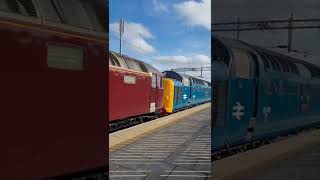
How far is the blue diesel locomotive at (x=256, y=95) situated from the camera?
3.64 meters

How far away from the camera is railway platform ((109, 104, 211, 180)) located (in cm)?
294

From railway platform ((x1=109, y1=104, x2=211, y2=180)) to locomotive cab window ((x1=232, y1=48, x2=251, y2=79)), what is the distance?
2.66 feet

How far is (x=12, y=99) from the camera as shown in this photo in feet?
8.13

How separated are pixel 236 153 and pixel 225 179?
0.35 meters

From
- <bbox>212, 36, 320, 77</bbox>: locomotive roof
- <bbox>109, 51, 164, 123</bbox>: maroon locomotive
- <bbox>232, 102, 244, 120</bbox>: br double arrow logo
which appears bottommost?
<bbox>232, 102, 244, 120</bbox>: br double arrow logo

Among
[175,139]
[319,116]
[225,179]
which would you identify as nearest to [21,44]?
[175,139]

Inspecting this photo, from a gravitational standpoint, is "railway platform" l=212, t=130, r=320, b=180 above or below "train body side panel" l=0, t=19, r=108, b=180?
below

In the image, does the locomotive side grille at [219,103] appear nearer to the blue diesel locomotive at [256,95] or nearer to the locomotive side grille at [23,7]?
the blue diesel locomotive at [256,95]

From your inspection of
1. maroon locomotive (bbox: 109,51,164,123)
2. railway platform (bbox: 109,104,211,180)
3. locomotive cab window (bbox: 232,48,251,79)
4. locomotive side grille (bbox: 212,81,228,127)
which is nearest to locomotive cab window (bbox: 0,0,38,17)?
maroon locomotive (bbox: 109,51,164,123)

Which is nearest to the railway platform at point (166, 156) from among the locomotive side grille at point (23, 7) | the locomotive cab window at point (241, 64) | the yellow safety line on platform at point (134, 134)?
the yellow safety line on platform at point (134, 134)

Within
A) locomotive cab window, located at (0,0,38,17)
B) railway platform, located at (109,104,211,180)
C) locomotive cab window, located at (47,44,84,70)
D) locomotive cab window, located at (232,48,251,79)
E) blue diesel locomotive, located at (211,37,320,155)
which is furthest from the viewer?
locomotive cab window, located at (232,48,251,79)

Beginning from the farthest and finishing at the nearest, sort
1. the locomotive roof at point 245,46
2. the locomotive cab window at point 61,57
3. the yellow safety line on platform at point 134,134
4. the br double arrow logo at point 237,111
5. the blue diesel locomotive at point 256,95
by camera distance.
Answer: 1. the br double arrow logo at point 237,111
2. the blue diesel locomotive at point 256,95
3. the locomotive roof at point 245,46
4. the yellow safety line on platform at point 134,134
5. the locomotive cab window at point 61,57

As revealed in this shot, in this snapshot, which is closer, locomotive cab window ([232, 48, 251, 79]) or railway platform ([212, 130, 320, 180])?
railway platform ([212, 130, 320, 180])

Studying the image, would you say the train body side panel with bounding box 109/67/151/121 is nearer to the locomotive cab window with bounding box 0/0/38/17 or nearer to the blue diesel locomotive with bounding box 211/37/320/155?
the blue diesel locomotive with bounding box 211/37/320/155
